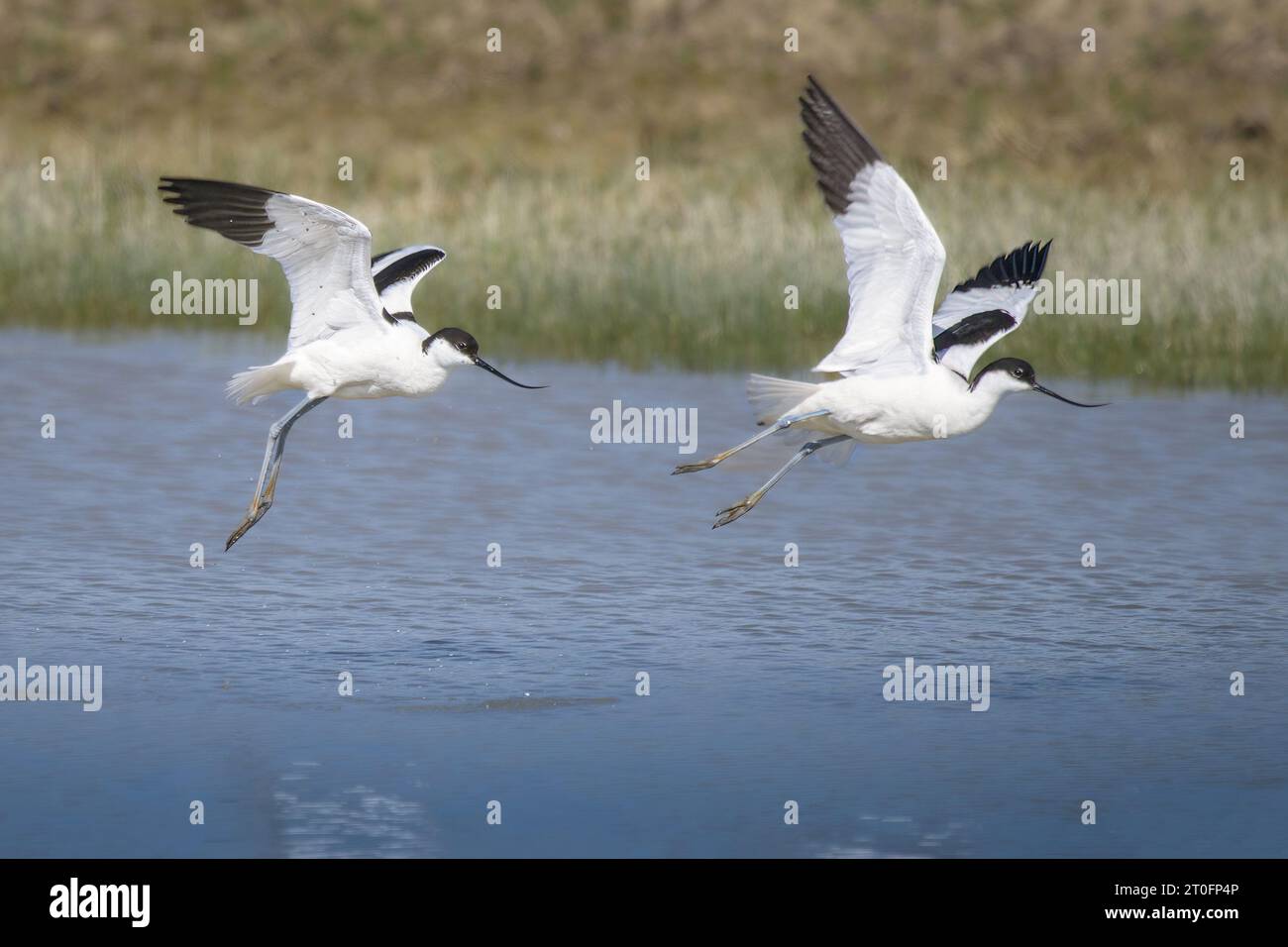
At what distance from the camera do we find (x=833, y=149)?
9250mm

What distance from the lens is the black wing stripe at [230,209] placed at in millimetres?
9195

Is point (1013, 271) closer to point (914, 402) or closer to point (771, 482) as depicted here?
point (771, 482)

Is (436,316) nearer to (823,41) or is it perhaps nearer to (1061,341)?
(1061,341)

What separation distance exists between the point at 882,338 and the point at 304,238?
2336mm

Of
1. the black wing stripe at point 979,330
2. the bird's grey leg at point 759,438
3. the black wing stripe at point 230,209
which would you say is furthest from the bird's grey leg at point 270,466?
the black wing stripe at point 979,330

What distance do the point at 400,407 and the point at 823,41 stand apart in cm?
1764

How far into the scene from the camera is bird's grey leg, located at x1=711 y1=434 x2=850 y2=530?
10125mm

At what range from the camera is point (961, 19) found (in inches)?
1280

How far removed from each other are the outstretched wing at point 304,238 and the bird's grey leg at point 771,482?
5.77ft

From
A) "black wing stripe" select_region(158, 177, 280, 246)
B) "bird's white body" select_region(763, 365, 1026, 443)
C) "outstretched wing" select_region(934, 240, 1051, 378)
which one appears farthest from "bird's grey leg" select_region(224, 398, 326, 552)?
"outstretched wing" select_region(934, 240, 1051, 378)

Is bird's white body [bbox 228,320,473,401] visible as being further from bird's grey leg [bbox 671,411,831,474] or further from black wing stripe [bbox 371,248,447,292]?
bird's grey leg [bbox 671,411,831,474]

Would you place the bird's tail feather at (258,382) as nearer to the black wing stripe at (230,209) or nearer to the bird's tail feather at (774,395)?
the black wing stripe at (230,209)
